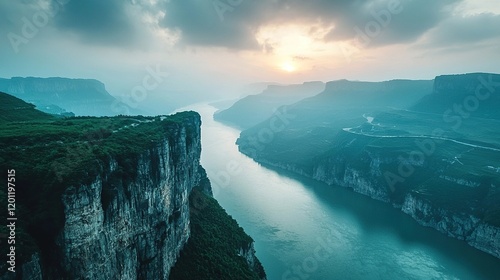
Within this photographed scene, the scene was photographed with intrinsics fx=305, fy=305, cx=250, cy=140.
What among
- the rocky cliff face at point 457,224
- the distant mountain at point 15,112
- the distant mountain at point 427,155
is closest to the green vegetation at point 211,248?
the distant mountain at point 15,112

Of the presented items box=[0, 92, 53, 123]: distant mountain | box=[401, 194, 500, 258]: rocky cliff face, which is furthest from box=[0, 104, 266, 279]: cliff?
box=[401, 194, 500, 258]: rocky cliff face

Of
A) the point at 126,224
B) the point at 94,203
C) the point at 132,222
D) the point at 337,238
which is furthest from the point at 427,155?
the point at 94,203

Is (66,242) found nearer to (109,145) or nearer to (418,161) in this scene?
(109,145)

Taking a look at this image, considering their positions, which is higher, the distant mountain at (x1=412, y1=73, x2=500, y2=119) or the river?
the distant mountain at (x1=412, y1=73, x2=500, y2=119)

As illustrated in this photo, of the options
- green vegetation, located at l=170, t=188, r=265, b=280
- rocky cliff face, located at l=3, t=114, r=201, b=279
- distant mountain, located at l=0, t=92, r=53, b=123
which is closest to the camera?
rocky cliff face, located at l=3, t=114, r=201, b=279

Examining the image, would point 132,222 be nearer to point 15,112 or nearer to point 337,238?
point 15,112

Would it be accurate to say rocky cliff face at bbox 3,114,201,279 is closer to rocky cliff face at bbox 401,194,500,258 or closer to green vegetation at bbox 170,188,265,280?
green vegetation at bbox 170,188,265,280
